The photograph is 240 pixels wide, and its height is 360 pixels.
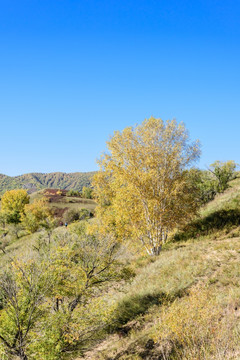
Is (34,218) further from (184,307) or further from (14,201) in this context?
(184,307)

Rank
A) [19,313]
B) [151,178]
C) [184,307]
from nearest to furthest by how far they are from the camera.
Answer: [19,313], [184,307], [151,178]

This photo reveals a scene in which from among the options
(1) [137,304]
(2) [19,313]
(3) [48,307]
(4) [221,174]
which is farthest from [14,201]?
(2) [19,313]

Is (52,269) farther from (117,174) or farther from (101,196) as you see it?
(101,196)

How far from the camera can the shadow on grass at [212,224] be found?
21.3 meters

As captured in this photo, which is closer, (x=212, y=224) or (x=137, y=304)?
(x=137, y=304)

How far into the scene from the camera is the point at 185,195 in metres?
21.0

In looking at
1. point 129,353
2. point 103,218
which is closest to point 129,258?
point 103,218

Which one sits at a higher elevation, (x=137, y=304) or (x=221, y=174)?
(x=221, y=174)

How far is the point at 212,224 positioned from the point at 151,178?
27.0 feet

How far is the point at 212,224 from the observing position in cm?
2248

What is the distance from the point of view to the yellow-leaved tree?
65.3 ft

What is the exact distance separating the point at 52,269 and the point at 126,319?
18.4 feet

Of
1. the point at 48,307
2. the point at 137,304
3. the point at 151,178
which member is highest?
the point at 151,178

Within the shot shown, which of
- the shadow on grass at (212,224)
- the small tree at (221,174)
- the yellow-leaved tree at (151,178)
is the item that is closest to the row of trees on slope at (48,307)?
the yellow-leaved tree at (151,178)
